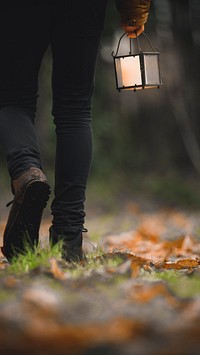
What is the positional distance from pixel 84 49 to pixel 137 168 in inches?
385

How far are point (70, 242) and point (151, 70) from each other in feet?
3.08

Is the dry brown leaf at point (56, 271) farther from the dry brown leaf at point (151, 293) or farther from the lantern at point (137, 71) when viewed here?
the lantern at point (137, 71)

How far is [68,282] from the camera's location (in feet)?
6.35

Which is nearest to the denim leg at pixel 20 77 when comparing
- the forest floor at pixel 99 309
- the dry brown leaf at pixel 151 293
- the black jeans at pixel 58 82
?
the black jeans at pixel 58 82

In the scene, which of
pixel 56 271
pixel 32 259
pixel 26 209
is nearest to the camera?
pixel 56 271

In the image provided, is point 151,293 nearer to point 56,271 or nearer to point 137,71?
point 56,271

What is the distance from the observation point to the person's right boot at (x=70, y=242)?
260 centimetres

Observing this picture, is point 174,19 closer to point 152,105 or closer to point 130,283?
point 152,105

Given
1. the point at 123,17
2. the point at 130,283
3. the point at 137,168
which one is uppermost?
the point at 137,168

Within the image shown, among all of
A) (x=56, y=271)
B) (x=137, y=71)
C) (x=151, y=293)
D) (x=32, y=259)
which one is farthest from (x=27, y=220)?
(x=137, y=71)

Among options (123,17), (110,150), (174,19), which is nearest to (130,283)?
(123,17)

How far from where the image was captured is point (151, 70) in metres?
3.11

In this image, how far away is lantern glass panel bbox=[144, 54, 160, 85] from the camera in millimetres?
3092

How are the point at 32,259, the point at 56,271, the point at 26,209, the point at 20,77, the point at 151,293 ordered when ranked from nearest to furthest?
the point at 151,293, the point at 56,271, the point at 32,259, the point at 26,209, the point at 20,77
